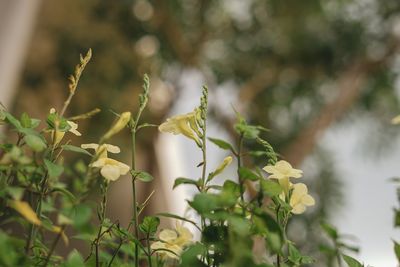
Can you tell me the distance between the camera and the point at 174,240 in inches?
19.6

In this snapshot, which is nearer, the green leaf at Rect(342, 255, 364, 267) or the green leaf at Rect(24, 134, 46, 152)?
the green leaf at Rect(24, 134, 46, 152)

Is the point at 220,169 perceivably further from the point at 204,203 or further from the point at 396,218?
the point at 396,218

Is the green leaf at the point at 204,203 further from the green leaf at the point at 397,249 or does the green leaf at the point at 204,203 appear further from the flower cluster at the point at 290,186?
the green leaf at the point at 397,249

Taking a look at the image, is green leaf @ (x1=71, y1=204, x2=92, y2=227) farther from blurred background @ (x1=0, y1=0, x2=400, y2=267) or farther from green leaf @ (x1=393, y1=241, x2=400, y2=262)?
blurred background @ (x1=0, y1=0, x2=400, y2=267)

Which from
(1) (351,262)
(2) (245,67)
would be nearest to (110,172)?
(1) (351,262)

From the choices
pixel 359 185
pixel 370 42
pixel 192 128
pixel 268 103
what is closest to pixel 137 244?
pixel 192 128

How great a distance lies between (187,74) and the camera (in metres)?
4.49

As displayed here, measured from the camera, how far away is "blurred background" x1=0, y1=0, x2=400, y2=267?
4211mm

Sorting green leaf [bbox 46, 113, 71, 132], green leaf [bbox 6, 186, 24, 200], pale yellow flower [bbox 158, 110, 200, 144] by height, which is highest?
pale yellow flower [bbox 158, 110, 200, 144]

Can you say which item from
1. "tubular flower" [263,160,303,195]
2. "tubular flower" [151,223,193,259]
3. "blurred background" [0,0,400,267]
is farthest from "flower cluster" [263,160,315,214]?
"blurred background" [0,0,400,267]

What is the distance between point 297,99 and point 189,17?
4.11ft

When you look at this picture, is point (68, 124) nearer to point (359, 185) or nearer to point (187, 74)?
point (187, 74)

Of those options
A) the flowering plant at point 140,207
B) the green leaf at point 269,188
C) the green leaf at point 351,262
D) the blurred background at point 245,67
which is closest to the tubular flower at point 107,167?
the flowering plant at point 140,207

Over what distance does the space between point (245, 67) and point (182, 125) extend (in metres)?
4.33
